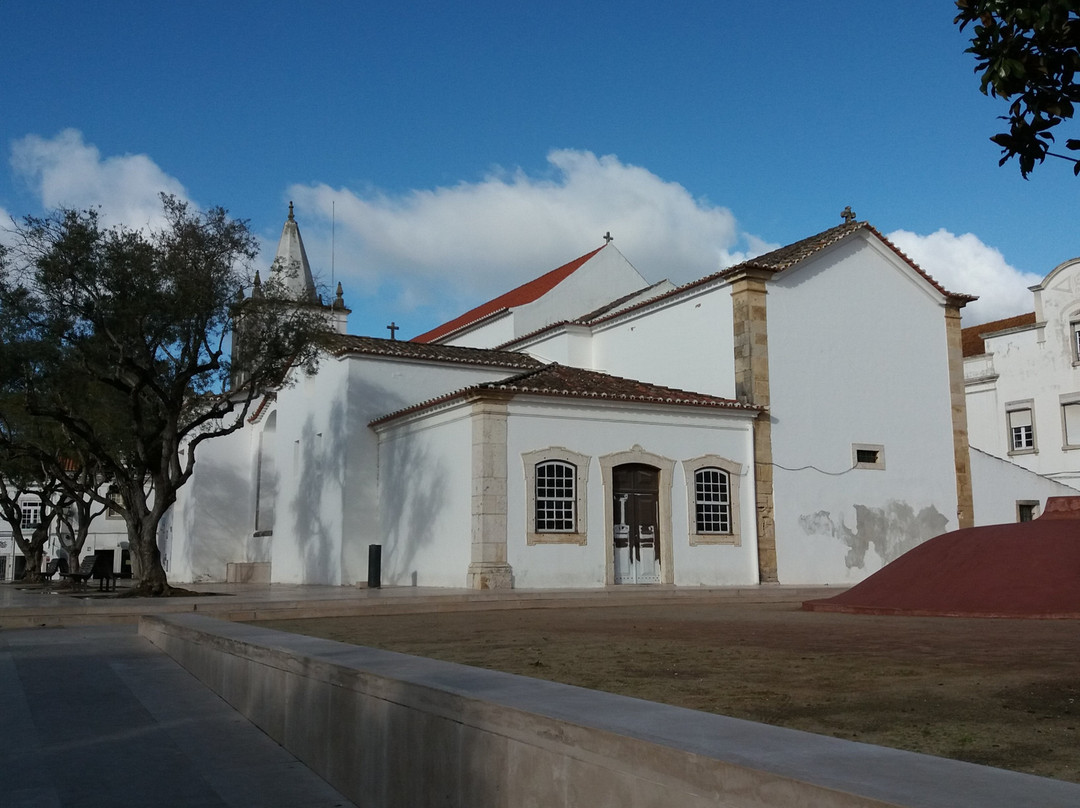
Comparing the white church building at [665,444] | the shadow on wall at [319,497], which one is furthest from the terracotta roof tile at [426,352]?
the shadow on wall at [319,497]

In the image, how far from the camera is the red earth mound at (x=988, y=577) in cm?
1239

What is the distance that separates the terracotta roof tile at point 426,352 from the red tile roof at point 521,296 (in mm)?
5255

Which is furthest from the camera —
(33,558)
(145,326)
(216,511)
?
(33,558)

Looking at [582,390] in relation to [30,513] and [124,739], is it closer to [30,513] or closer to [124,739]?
[124,739]

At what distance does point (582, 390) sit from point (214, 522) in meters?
15.5

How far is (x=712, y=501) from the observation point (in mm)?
22109

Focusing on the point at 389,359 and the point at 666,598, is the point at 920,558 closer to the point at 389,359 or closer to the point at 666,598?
the point at 666,598

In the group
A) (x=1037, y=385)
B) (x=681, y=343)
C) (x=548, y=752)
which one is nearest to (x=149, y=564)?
(x=681, y=343)

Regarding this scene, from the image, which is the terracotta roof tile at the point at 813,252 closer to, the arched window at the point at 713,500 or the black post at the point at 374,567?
the arched window at the point at 713,500

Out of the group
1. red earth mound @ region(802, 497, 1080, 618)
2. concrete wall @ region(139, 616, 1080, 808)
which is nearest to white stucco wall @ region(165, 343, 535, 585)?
red earth mound @ region(802, 497, 1080, 618)

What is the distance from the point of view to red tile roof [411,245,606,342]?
32844mm

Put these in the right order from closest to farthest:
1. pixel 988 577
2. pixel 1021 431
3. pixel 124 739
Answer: pixel 124 739 < pixel 988 577 < pixel 1021 431

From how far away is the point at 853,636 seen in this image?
959cm

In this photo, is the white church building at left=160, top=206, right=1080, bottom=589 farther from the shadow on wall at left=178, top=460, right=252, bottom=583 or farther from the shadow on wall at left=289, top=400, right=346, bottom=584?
the shadow on wall at left=178, top=460, right=252, bottom=583
